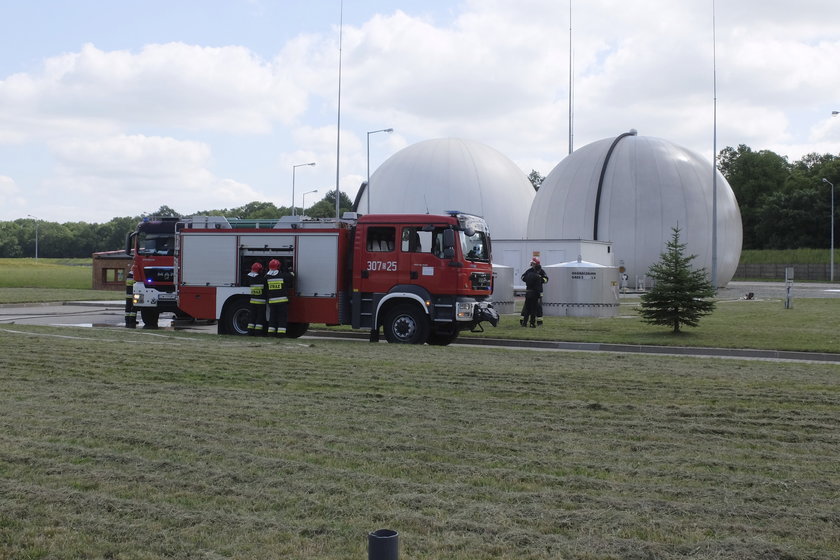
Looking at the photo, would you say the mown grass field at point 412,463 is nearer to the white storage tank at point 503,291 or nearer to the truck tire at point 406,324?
the truck tire at point 406,324

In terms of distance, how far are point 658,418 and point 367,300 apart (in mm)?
10193

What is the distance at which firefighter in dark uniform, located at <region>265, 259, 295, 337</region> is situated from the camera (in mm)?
18078

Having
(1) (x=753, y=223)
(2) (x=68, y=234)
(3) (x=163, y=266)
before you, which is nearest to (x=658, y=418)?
(3) (x=163, y=266)

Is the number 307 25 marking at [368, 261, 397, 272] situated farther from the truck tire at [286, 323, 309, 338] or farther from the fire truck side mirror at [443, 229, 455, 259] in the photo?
the truck tire at [286, 323, 309, 338]

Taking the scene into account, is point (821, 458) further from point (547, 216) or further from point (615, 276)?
point (547, 216)

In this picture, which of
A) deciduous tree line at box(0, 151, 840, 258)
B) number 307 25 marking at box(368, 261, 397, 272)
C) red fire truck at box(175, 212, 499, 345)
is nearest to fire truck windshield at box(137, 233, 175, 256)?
red fire truck at box(175, 212, 499, 345)

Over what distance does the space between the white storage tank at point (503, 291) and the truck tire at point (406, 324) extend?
10.8 meters

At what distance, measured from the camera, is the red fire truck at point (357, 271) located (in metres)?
17.5

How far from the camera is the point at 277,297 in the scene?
59.5ft

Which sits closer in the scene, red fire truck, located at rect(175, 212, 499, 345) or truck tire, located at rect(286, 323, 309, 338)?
red fire truck, located at rect(175, 212, 499, 345)

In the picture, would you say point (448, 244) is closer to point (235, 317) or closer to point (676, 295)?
point (235, 317)

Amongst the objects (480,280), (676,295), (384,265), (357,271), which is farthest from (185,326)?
(676,295)

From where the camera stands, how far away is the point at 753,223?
314 feet

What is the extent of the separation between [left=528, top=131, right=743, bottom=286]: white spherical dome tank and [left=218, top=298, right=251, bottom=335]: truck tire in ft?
113
